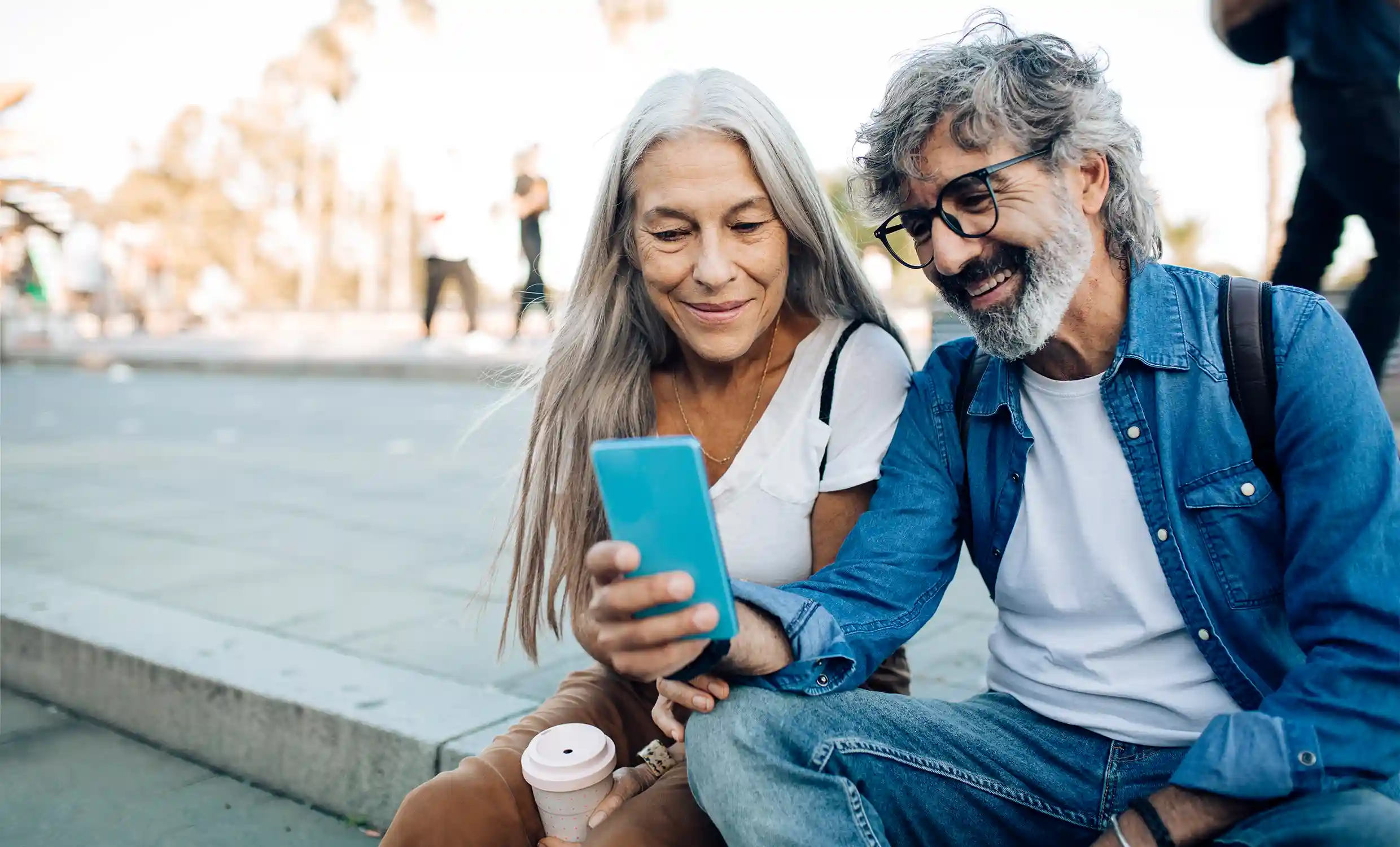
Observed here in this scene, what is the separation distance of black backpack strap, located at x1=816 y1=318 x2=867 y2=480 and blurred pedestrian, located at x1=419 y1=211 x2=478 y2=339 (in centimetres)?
1276

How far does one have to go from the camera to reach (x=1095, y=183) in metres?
1.99

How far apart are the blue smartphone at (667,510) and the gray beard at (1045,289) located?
0.69m

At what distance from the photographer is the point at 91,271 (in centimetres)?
2858

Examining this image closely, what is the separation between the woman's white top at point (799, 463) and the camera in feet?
7.51

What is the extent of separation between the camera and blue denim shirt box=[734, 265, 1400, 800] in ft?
5.11

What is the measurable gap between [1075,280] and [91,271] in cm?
3110

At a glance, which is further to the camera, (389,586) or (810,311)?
(389,586)

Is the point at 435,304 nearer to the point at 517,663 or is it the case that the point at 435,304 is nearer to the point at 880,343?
the point at 517,663

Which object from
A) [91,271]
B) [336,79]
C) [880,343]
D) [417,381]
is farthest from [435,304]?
[336,79]

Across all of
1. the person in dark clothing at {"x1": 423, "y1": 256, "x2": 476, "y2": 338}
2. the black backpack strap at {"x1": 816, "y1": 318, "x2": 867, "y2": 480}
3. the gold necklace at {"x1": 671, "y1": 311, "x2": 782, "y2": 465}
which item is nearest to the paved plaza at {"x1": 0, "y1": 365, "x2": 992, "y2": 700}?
the gold necklace at {"x1": 671, "y1": 311, "x2": 782, "y2": 465}

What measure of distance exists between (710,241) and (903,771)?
1.08 m

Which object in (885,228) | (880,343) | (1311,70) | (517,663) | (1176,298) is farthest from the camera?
(517,663)

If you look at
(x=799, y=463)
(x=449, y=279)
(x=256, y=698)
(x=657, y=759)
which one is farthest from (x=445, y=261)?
(x=657, y=759)

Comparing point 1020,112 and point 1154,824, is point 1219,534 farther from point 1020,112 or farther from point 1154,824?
point 1020,112
